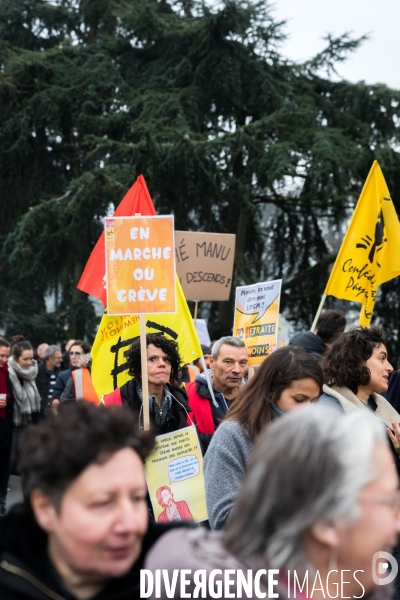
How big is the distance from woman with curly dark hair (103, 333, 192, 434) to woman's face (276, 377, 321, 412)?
1.87m

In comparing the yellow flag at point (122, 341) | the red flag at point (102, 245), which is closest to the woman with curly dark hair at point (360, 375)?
the yellow flag at point (122, 341)

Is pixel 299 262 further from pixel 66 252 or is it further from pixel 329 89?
pixel 66 252

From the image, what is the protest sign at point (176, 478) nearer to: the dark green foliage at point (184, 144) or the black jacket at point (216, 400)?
the black jacket at point (216, 400)

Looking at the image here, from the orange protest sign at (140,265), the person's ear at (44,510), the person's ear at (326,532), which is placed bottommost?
the person's ear at (44,510)

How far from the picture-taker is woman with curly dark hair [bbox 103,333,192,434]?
548 centimetres

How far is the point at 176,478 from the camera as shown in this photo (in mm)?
5234

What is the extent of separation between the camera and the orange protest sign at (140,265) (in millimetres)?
5621

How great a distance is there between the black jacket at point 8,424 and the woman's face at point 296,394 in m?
6.67

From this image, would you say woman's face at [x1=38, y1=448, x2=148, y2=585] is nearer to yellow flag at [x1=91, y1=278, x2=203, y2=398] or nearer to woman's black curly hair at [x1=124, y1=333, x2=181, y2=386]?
woman's black curly hair at [x1=124, y1=333, x2=181, y2=386]

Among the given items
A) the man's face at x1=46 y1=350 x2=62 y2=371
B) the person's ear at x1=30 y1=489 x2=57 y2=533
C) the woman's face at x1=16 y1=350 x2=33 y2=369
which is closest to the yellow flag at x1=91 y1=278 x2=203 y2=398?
the woman's face at x1=16 y1=350 x2=33 y2=369

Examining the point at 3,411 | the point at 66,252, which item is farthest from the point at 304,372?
the point at 66,252

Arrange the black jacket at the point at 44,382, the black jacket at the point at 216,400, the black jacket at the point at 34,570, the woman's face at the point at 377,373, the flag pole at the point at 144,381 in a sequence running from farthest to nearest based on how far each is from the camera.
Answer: the black jacket at the point at 44,382
the black jacket at the point at 216,400
the flag pole at the point at 144,381
the woman's face at the point at 377,373
the black jacket at the point at 34,570

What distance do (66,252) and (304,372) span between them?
1740 cm

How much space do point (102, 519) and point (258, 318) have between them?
523cm
